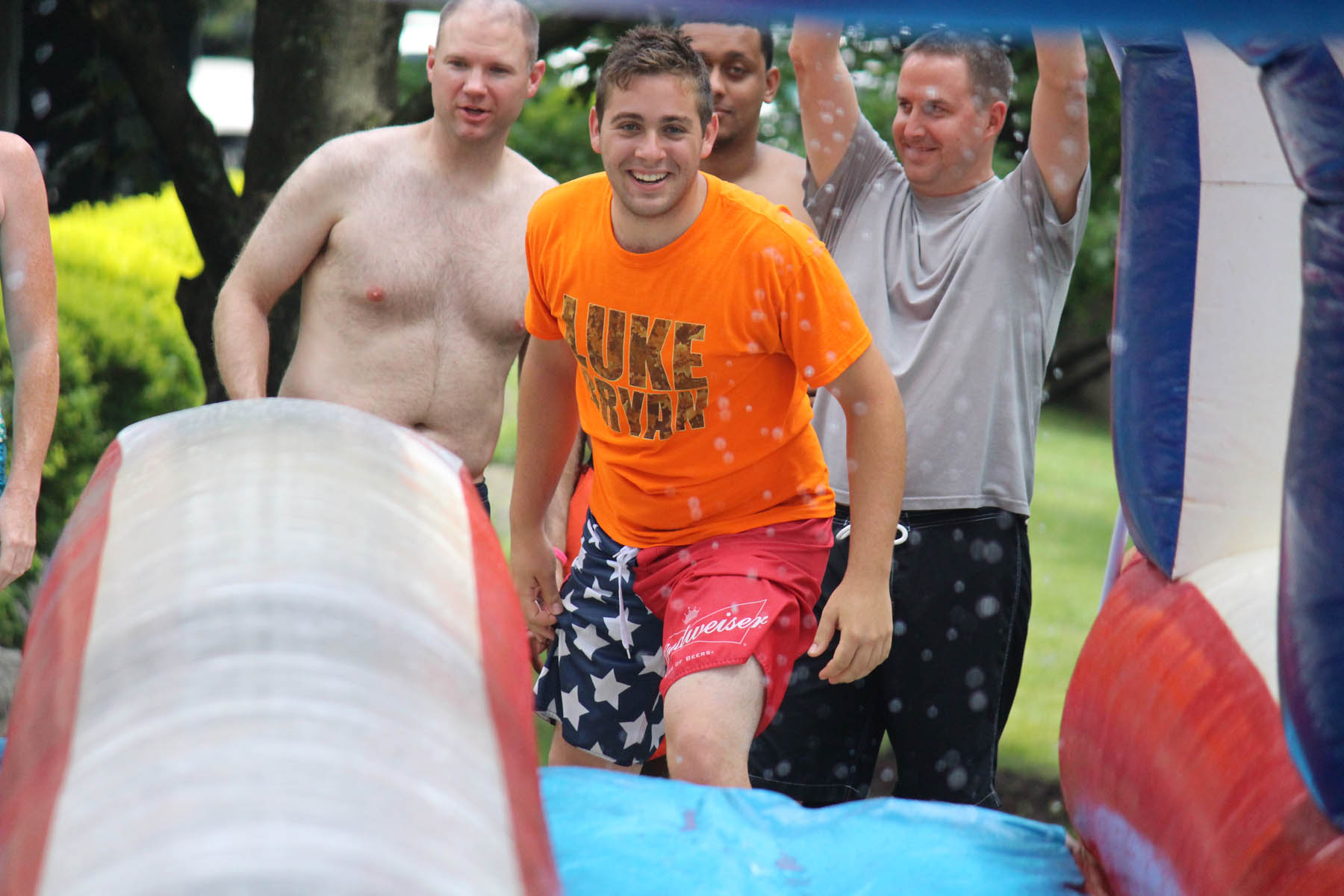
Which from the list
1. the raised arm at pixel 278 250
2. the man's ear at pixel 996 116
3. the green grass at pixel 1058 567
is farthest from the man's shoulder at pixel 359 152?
the green grass at pixel 1058 567

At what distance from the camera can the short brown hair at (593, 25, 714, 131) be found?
2701 mm

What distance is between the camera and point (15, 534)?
9.52ft

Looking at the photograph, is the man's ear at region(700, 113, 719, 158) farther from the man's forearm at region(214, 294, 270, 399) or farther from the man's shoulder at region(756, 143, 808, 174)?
the man's forearm at region(214, 294, 270, 399)

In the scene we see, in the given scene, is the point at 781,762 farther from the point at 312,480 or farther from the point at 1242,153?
the point at 312,480

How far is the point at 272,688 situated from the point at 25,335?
2125mm

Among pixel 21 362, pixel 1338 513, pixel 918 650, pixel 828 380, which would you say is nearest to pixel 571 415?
pixel 828 380

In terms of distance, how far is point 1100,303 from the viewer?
12.2m

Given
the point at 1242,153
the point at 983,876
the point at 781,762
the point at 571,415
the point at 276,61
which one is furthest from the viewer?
the point at 276,61

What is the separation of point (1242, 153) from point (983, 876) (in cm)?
122

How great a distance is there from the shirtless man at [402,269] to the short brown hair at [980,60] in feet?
3.34

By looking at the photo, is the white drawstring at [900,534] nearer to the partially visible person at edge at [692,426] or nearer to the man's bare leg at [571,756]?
the partially visible person at edge at [692,426]

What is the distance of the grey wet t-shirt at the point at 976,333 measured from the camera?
3.22m

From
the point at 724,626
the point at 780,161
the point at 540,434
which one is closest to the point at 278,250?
the point at 540,434

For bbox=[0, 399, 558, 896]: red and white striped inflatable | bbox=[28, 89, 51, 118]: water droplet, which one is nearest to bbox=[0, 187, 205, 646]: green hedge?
bbox=[28, 89, 51, 118]: water droplet
